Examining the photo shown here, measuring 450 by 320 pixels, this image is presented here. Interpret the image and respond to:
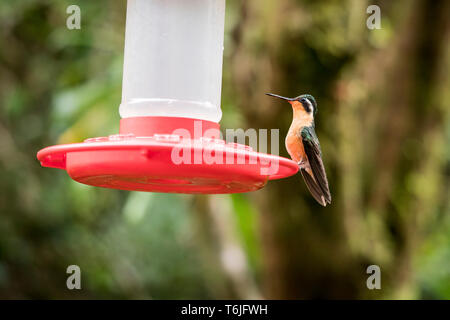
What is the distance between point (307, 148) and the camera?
7.05 feet

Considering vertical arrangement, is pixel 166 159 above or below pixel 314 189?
above

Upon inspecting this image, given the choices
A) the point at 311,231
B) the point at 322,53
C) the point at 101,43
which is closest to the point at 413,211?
the point at 311,231

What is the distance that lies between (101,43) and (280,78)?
103 inches

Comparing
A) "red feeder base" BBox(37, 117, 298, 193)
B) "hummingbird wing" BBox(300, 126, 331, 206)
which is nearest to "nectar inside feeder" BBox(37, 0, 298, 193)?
"red feeder base" BBox(37, 117, 298, 193)

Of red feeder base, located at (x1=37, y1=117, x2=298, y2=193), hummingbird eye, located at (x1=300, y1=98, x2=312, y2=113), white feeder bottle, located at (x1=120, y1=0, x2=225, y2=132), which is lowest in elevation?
red feeder base, located at (x1=37, y1=117, x2=298, y2=193)

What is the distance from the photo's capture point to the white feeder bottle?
80.4 inches

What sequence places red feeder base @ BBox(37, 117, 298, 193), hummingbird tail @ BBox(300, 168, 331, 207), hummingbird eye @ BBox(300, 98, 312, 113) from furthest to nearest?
1. hummingbird eye @ BBox(300, 98, 312, 113)
2. hummingbird tail @ BBox(300, 168, 331, 207)
3. red feeder base @ BBox(37, 117, 298, 193)

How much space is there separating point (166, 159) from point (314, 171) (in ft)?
2.33

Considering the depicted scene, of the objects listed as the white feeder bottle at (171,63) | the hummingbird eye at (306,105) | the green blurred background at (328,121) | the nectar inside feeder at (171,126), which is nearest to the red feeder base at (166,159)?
the nectar inside feeder at (171,126)

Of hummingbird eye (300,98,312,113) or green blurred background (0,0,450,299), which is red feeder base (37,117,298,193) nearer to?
hummingbird eye (300,98,312,113)

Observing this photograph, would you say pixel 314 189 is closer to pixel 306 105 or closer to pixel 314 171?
pixel 314 171

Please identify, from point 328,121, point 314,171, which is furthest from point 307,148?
point 328,121

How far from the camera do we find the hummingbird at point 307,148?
2.08 m
